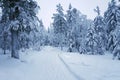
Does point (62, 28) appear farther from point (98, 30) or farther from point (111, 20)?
point (111, 20)

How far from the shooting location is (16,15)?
58.1 feet

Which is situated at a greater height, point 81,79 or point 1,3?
point 1,3

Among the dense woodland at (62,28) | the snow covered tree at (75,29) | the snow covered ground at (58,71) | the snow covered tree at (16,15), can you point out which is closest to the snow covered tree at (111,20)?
the dense woodland at (62,28)

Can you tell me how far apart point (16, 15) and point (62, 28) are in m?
38.4

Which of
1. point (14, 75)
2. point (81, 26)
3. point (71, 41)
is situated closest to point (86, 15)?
point (81, 26)

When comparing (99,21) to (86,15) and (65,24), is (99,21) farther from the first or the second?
(86,15)

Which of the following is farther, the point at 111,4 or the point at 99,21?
the point at 99,21

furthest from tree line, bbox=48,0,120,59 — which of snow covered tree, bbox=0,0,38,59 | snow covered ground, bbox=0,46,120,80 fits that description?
snow covered tree, bbox=0,0,38,59

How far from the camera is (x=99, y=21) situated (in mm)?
40688

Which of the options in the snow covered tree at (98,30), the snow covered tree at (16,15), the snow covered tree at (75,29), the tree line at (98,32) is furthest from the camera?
the snow covered tree at (75,29)

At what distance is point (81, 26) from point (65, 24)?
20.4 feet

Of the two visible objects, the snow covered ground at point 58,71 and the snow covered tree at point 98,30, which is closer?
the snow covered ground at point 58,71

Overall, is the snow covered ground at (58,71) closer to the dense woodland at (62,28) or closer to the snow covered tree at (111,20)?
the dense woodland at (62,28)

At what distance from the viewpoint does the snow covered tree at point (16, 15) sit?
16.9 meters
